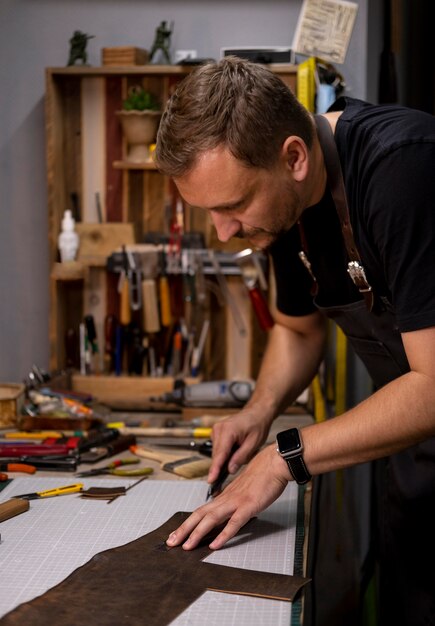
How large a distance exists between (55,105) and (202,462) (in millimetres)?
1536

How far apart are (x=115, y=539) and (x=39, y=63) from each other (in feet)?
6.93

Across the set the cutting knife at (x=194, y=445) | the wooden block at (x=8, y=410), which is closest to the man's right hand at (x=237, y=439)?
the cutting knife at (x=194, y=445)

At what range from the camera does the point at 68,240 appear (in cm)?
285

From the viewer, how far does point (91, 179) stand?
3008 millimetres

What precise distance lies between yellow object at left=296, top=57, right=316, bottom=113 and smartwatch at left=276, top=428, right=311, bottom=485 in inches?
57.3

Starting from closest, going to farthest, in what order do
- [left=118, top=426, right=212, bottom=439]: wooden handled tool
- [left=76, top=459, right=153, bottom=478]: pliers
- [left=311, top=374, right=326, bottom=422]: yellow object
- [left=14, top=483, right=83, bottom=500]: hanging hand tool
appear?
[left=14, top=483, right=83, bottom=500]: hanging hand tool, [left=76, top=459, right=153, bottom=478]: pliers, [left=118, top=426, right=212, bottom=439]: wooden handled tool, [left=311, top=374, right=326, bottom=422]: yellow object

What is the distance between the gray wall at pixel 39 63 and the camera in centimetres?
293

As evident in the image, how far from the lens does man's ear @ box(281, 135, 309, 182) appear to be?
144 centimetres

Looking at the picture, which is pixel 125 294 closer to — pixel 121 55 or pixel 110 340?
pixel 110 340

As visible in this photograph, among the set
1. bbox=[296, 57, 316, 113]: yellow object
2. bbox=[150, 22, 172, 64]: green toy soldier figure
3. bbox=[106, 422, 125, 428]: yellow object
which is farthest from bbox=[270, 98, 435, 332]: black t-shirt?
bbox=[150, 22, 172, 64]: green toy soldier figure

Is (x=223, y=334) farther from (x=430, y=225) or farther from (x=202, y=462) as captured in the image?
(x=430, y=225)

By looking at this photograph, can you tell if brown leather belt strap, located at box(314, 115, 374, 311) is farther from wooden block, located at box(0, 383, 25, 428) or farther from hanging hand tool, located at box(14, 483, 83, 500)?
wooden block, located at box(0, 383, 25, 428)

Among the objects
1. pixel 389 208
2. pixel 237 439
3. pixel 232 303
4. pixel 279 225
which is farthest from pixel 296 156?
pixel 232 303

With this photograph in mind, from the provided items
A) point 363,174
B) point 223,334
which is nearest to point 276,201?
point 363,174
